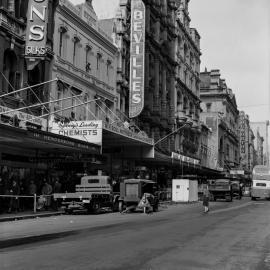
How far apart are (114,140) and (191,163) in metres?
18.4

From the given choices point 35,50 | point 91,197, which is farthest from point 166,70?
point 91,197

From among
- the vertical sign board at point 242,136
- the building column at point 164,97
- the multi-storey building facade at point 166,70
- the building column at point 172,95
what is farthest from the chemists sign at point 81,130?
the vertical sign board at point 242,136

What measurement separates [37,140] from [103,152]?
15.7m

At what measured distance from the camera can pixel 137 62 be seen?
45688 mm

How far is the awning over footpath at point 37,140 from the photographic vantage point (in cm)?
2280

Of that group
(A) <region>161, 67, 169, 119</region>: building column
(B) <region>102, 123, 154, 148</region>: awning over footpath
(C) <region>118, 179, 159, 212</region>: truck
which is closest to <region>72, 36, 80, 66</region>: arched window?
(B) <region>102, 123, 154, 148</region>: awning over footpath

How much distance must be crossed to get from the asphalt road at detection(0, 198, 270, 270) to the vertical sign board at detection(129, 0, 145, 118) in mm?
26891

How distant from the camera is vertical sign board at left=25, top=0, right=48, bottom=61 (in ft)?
96.0

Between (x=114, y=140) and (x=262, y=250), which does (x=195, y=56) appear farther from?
(x=262, y=250)

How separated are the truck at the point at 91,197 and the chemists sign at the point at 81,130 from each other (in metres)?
2.51

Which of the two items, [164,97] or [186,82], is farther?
[186,82]

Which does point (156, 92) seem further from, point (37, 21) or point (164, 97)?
point (37, 21)

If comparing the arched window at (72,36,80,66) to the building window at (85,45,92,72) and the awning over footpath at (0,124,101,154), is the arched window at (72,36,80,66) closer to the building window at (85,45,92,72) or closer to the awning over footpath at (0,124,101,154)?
the building window at (85,45,92,72)

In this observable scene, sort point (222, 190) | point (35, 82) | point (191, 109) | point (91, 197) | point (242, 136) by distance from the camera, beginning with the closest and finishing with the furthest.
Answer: point (91, 197)
point (35, 82)
point (222, 190)
point (191, 109)
point (242, 136)
